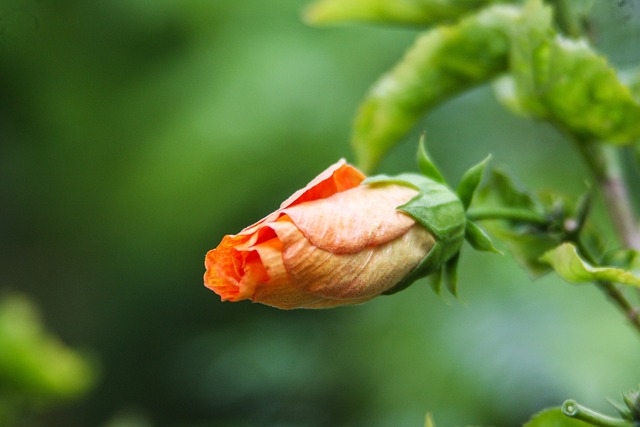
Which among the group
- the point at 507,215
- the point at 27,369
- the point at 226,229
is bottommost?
the point at 226,229

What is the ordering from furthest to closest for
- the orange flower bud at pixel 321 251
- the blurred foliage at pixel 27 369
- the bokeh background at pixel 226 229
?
1. the bokeh background at pixel 226 229
2. the blurred foliage at pixel 27 369
3. the orange flower bud at pixel 321 251

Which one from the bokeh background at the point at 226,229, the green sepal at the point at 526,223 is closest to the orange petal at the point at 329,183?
the green sepal at the point at 526,223

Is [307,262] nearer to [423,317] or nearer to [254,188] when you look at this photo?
[423,317]

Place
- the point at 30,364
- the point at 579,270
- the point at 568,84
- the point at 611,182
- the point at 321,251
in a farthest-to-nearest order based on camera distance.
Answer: the point at 30,364, the point at 611,182, the point at 568,84, the point at 579,270, the point at 321,251

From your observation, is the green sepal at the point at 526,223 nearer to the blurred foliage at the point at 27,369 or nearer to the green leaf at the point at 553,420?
the green leaf at the point at 553,420

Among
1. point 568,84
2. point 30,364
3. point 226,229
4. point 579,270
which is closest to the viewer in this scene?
point 579,270

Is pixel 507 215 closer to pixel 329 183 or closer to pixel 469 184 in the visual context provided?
pixel 469 184

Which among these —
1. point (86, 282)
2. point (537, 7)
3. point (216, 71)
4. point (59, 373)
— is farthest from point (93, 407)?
point (537, 7)

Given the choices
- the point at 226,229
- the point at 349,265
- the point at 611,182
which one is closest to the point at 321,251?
the point at 349,265
